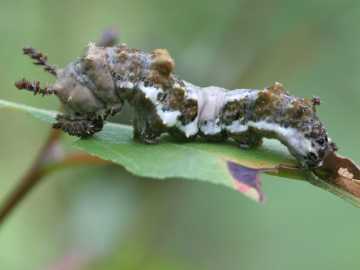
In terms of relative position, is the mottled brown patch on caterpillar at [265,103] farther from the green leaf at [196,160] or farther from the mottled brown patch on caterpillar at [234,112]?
the green leaf at [196,160]

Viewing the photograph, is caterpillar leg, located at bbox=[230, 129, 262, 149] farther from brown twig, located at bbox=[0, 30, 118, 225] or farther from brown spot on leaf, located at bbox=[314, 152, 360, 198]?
brown twig, located at bbox=[0, 30, 118, 225]

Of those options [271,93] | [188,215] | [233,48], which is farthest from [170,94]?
[188,215]

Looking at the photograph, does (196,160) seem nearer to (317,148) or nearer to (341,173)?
(341,173)

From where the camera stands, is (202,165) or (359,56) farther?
(359,56)

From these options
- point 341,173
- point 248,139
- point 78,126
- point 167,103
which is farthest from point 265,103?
point 78,126

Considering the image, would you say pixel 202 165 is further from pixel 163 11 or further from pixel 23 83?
pixel 163 11

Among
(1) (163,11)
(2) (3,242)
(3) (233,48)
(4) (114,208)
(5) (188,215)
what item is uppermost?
(3) (233,48)

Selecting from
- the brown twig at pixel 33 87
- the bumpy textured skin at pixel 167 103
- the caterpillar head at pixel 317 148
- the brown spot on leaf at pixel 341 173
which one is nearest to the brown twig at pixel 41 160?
the brown twig at pixel 33 87
